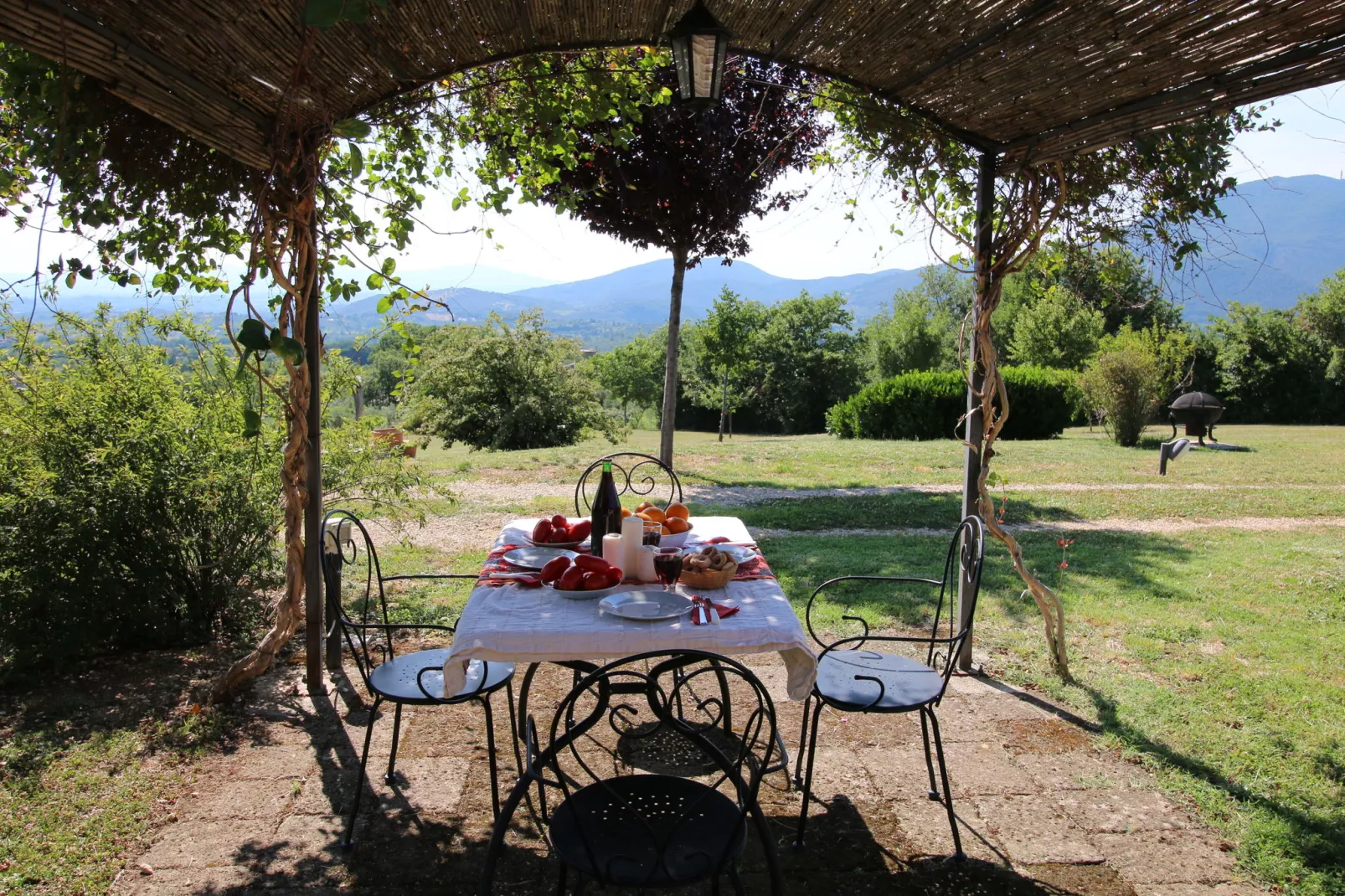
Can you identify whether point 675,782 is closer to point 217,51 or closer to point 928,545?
point 217,51

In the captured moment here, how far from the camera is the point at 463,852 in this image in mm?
2420

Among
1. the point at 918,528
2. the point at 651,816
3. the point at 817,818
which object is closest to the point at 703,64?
the point at 651,816

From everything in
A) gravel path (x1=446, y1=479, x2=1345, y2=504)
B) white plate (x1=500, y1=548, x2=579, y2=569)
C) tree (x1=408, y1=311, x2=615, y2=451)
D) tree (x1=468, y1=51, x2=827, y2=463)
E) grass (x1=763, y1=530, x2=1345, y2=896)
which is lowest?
grass (x1=763, y1=530, x2=1345, y2=896)

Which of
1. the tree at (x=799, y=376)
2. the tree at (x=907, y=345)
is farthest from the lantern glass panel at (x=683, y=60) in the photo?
the tree at (x=907, y=345)

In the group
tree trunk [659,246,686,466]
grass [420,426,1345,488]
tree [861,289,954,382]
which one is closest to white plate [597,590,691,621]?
tree trunk [659,246,686,466]

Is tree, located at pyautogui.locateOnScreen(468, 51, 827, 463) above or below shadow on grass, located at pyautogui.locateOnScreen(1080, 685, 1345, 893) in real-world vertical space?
above

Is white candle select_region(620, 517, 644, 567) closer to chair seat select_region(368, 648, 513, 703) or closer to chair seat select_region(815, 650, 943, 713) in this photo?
chair seat select_region(368, 648, 513, 703)

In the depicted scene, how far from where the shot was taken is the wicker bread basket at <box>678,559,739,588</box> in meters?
2.46

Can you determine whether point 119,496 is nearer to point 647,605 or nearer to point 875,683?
point 647,605

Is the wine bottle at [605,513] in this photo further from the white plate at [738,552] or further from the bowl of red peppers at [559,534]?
the white plate at [738,552]

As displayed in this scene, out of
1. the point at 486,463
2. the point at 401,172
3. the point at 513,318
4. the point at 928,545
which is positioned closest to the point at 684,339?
the point at 513,318

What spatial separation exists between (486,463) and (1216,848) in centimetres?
861

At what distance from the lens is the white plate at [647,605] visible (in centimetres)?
222

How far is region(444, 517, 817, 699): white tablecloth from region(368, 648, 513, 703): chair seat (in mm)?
238
